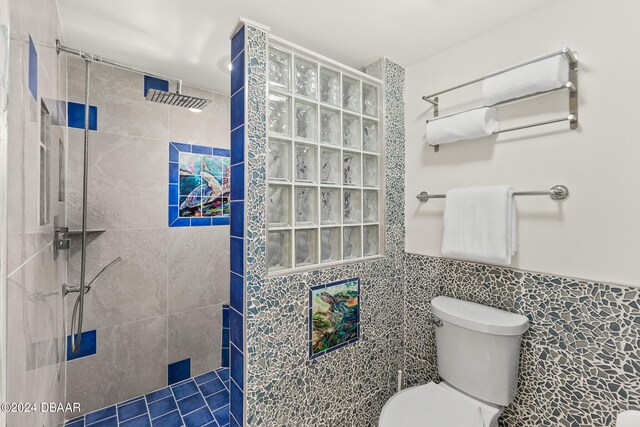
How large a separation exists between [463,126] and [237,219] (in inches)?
50.4

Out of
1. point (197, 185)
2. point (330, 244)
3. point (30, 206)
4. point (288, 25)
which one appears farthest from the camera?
point (197, 185)

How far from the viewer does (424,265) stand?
6.12 ft

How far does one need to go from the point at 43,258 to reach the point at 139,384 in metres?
1.51

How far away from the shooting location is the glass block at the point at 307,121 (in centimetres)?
157

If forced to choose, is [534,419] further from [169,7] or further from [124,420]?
[169,7]

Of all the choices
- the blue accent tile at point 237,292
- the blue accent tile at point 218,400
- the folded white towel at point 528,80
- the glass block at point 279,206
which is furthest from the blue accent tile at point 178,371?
the folded white towel at point 528,80

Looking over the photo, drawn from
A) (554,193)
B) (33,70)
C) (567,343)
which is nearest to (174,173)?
(33,70)

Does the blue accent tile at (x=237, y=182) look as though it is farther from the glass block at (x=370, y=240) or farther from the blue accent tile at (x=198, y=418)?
the blue accent tile at (x=198, y=418)

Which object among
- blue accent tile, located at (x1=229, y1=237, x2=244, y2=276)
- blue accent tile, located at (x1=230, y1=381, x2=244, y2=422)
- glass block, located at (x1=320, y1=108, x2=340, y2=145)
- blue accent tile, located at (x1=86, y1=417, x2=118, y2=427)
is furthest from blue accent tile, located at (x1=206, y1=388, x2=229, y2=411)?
glass block, located at (x1=320, y1=108, x2=340, y2=145)

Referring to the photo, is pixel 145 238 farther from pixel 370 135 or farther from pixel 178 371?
pixel 370 135

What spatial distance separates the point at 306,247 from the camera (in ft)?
5.20

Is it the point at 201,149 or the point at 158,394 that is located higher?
the point at 201,149

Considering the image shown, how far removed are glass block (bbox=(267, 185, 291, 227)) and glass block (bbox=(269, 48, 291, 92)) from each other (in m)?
0.51

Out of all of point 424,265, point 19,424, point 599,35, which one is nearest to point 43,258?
point 19,424
